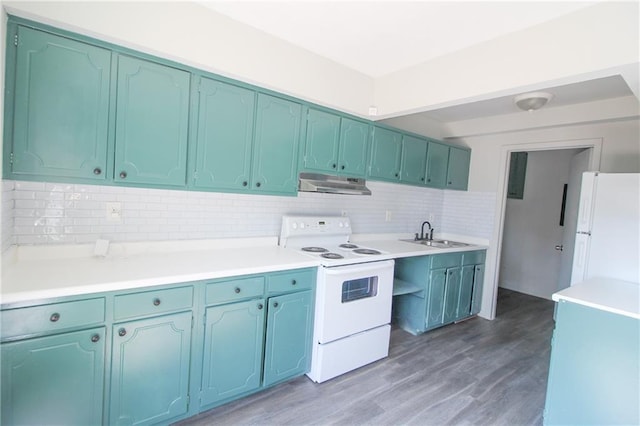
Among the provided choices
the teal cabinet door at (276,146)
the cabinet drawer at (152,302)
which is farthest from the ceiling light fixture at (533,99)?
the cabinet drawer at (152,302)

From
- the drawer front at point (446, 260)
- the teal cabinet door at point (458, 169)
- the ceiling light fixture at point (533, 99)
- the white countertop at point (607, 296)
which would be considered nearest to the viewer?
the white countertop at point (607, 296)

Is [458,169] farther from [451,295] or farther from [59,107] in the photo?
[59,107]

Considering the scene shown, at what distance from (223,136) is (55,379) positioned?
1587 millimetres

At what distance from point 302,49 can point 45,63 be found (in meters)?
1.60

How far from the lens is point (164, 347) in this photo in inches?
65.4

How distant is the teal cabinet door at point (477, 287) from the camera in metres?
3.77

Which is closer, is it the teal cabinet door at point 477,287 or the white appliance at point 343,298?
the white appliance at point 343,298

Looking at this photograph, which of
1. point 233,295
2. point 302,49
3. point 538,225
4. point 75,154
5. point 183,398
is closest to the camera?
point 75,154

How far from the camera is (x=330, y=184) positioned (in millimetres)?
2717

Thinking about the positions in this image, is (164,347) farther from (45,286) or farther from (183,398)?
(45,286)

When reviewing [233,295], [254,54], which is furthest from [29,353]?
[254,54]

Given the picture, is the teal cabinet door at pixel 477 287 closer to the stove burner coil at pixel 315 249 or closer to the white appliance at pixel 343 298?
the white appliance at pixel 343 298

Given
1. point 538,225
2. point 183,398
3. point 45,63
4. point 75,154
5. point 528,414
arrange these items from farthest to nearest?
point 538,225
point 528,414
point 183,398
point 75,154
point 45,63

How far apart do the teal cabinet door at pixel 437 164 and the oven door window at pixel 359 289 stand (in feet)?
5.56
